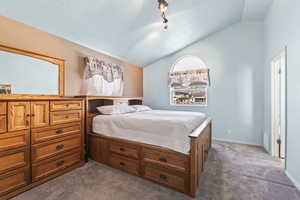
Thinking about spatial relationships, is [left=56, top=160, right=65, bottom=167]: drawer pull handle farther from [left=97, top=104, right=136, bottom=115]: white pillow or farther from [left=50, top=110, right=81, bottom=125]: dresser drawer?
[left=97, top=104, right=136, bottom=115]: white pillow

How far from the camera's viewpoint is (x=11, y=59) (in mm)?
1889

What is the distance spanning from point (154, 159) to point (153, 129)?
1.36 ft

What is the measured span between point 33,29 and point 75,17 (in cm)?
70

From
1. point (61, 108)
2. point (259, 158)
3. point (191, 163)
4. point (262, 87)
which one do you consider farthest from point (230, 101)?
point (61, 108)

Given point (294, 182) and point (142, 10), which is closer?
point (294, 182)

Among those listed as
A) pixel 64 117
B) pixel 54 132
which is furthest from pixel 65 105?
pixel 54 132

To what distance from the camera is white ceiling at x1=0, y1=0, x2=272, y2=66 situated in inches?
75.1

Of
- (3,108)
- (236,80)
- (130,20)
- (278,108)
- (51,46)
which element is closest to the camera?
(3,108)

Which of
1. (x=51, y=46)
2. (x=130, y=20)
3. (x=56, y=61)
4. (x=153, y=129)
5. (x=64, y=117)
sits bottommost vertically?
(x=153, y=129)

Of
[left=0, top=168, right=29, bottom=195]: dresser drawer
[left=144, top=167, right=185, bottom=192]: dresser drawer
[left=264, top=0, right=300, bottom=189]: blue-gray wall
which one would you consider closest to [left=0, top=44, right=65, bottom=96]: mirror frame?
[left=0, top=168, right=29, bottom=195]: dresser drawer

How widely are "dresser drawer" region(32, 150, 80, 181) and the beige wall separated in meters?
1.16

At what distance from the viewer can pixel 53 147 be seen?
1956mm

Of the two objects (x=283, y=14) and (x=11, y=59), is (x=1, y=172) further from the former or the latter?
(x=283, y=14)

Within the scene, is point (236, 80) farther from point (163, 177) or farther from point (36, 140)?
point (36, 140)
